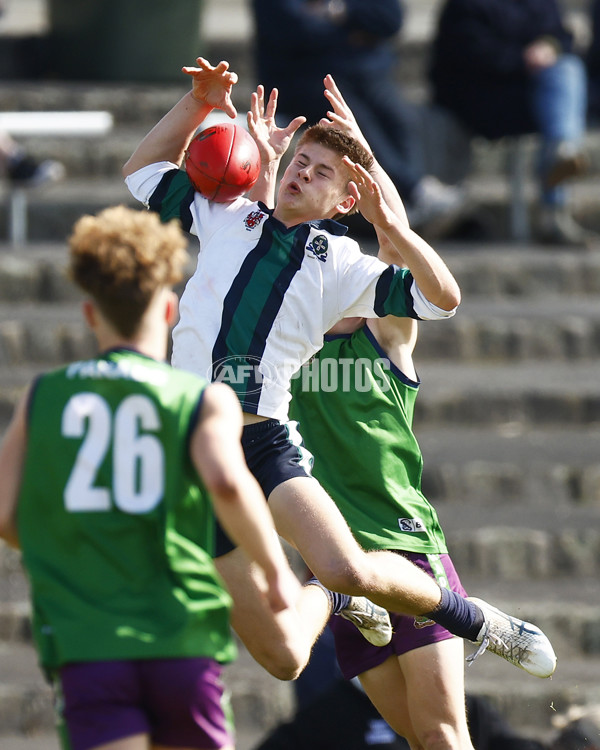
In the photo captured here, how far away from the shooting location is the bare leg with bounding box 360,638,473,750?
16.6 ft

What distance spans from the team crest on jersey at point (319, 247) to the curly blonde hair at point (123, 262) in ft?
4.20

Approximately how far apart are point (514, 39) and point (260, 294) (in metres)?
6.26

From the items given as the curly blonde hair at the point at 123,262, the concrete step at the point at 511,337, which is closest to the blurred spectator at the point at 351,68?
the concrete step at the point at 511,337

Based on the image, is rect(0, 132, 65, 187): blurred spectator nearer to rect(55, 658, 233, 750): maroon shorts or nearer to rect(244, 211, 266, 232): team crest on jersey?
rect(244, 211, 266, 232): team crest on jersey

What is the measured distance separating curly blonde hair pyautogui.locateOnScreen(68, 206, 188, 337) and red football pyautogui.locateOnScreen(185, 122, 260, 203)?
1.30m

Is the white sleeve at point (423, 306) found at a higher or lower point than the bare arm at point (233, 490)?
higher

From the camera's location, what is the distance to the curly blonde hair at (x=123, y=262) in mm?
3621

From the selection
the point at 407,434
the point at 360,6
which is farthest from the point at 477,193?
the point at 407,434

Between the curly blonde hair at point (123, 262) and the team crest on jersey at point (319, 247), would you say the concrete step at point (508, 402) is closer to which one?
the team crest on jersey at point (319, 247)

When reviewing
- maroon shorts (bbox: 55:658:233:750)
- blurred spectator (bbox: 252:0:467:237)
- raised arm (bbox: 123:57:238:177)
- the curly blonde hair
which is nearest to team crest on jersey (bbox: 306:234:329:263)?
raised arm (bbox: 123:57:238:177)

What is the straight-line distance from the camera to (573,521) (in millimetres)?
8750

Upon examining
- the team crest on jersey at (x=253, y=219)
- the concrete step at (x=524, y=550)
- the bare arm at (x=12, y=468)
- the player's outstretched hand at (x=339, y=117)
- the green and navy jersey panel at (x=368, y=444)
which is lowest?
the concrete step at (x=524, y=550)

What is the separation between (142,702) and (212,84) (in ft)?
7.94

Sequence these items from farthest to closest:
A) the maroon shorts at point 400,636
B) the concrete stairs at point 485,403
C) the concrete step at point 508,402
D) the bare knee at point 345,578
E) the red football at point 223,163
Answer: the concrete step at point 508,402 → the concrete stairs at point 485,403 → the maroon shorts at point 400,636 → the red football at point 223,163 → the bare knee at point 345,578
